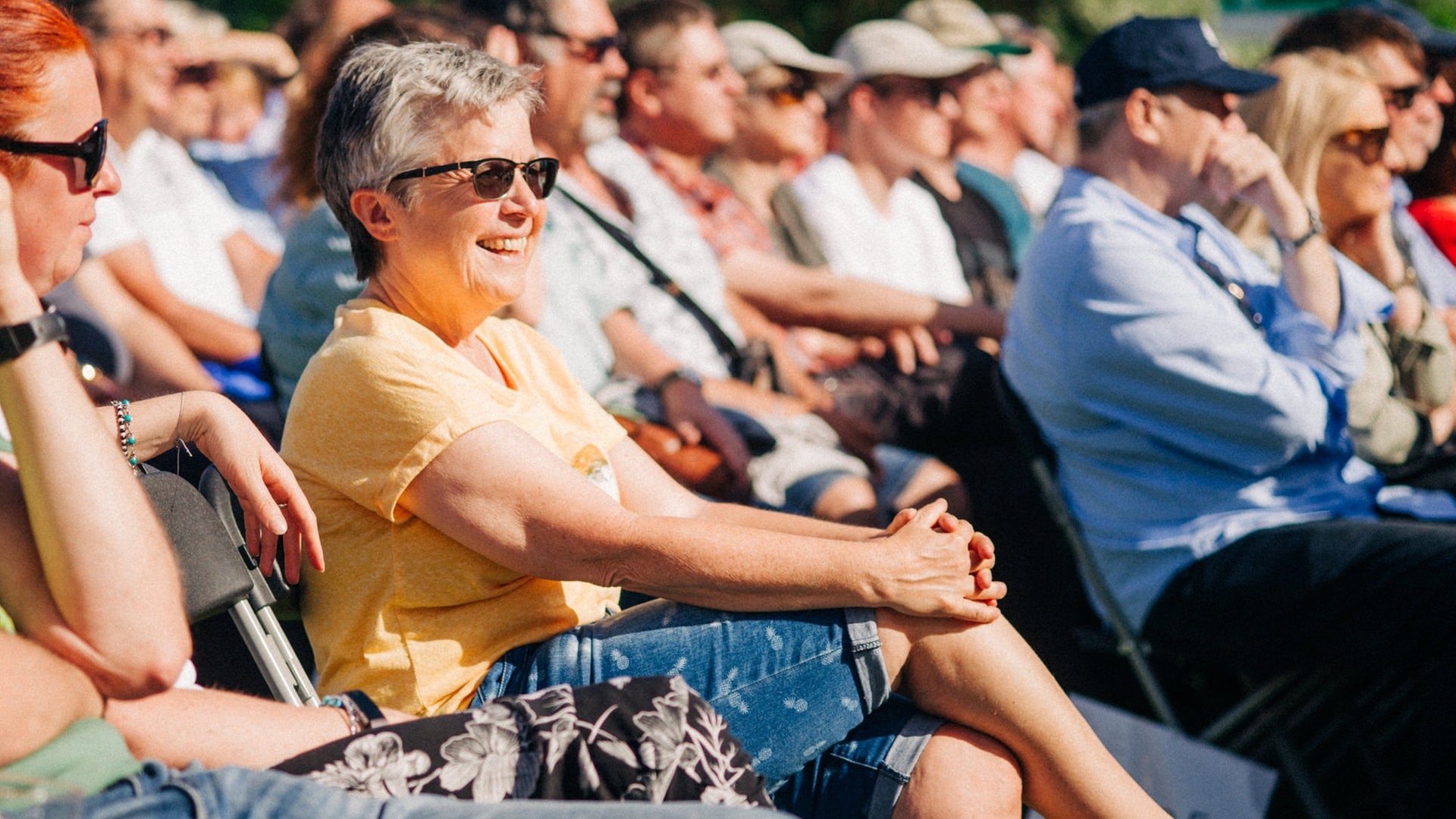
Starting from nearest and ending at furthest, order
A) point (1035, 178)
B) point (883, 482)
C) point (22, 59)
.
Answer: point (22, 59) < point (883, 482) < point (1035, 178)

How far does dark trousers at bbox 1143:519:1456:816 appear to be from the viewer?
3354mm

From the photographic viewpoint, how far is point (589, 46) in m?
4.56

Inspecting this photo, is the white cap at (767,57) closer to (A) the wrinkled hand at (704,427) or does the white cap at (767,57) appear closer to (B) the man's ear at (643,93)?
(B) the man's ear at (643,93)

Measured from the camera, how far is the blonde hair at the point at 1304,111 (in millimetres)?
4527

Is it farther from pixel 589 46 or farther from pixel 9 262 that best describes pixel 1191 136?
pixel 9 262

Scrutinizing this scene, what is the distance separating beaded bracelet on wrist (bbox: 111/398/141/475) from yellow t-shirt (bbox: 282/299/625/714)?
287 millimetres

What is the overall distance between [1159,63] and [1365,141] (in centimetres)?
99

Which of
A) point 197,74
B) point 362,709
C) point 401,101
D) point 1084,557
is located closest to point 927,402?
point 1084,557

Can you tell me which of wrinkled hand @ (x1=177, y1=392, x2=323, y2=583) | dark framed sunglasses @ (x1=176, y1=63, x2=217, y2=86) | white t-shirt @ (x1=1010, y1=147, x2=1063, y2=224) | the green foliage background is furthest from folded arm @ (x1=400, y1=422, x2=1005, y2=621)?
the green foliage background

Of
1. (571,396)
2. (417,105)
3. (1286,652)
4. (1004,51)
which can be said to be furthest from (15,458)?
(1004,51)

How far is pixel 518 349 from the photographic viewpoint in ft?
9.04

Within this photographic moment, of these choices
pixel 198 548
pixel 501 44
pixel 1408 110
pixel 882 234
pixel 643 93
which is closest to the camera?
pixel 198 548

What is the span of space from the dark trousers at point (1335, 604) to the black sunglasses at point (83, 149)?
276 cm

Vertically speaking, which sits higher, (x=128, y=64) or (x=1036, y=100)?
(x=128, y=64)
